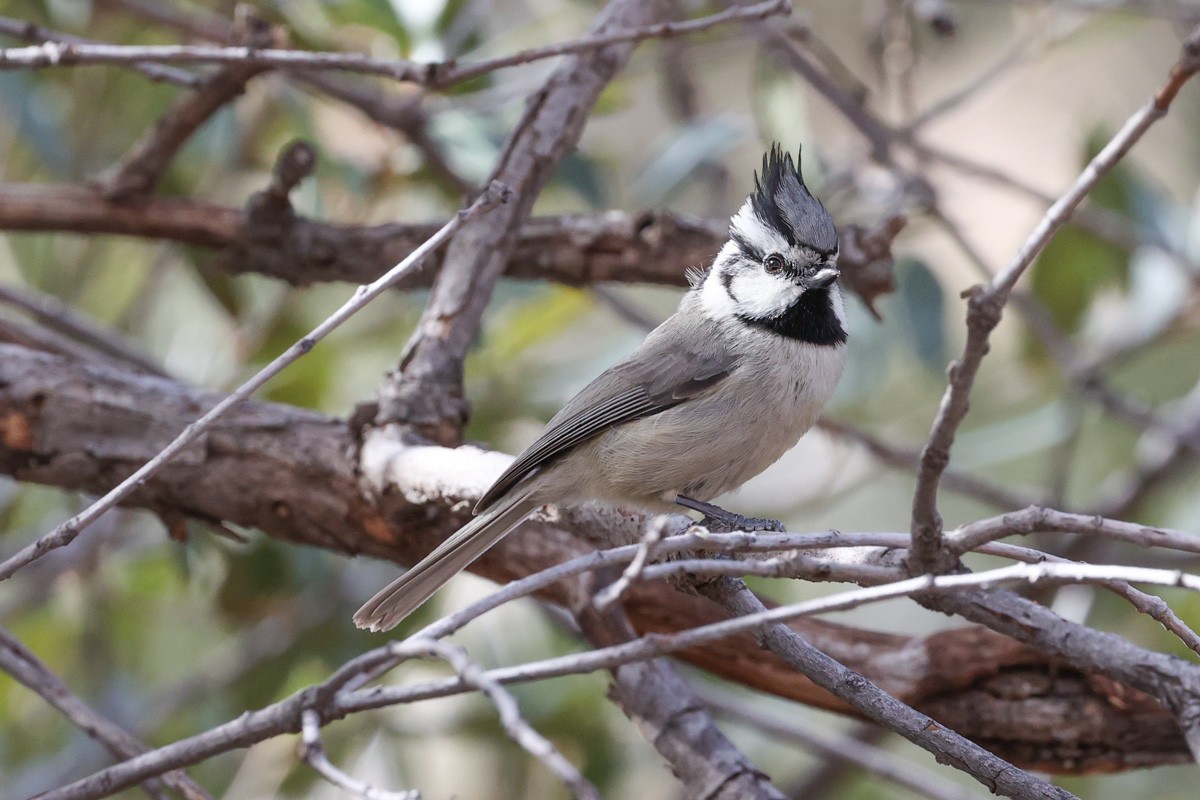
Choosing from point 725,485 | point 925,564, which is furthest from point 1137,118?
point 725,485

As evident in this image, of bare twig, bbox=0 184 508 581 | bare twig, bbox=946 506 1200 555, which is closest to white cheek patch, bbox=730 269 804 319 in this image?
bare twig, bbox=0 184 508 581

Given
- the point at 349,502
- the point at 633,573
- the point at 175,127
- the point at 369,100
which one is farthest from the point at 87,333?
the point at 633,573

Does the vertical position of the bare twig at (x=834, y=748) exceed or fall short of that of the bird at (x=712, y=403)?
it falls short

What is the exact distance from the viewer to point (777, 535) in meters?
1.78

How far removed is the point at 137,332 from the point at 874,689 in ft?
12.7

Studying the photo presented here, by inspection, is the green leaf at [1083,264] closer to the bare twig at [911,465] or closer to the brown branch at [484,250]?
the bare twig at [911,465]

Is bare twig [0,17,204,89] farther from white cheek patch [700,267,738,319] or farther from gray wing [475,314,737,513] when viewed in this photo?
white cheek patch [700,267,738,319]

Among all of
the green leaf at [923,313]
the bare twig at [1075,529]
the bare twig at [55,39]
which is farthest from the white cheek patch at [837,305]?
the bare twig at [55,39]

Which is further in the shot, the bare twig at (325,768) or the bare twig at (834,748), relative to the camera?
the bare twig at (834,748)

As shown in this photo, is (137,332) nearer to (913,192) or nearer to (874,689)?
(913,192)

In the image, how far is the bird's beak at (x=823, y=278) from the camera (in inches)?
117

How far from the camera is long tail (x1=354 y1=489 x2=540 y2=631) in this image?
→ 278 cm

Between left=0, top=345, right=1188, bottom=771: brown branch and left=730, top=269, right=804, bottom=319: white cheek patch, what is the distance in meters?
0.65

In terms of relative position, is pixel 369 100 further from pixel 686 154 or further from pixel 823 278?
pixel 823 278
